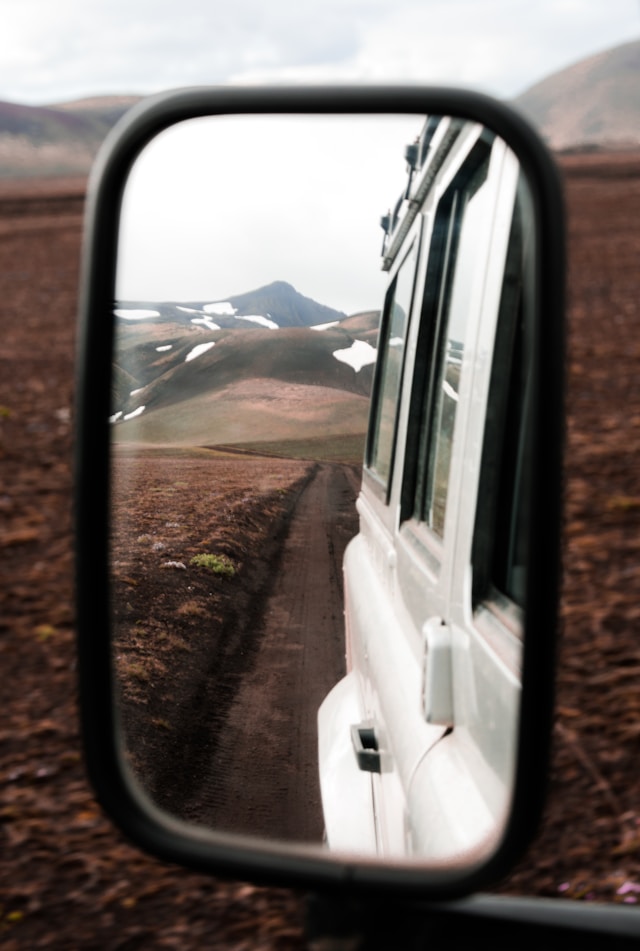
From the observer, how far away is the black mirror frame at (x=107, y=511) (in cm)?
103

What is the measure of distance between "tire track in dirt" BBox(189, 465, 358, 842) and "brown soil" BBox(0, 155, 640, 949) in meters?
0.12

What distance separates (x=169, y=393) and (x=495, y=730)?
75 cm

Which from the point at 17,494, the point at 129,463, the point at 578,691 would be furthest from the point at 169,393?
the point at 17,494

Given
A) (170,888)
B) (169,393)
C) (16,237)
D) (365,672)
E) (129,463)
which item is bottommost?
(170,888)

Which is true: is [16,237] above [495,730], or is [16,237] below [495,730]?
above

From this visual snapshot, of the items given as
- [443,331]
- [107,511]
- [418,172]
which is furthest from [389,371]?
[107,511]

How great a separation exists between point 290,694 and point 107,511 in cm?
55

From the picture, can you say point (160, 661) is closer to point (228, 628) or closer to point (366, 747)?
point (228, 628)

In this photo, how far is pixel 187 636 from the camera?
167cm

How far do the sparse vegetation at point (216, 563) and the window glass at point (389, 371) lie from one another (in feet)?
1.41

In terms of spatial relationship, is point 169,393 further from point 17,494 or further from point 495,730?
point 17,494

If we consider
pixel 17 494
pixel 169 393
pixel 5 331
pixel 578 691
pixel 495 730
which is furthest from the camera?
pixel 5 331

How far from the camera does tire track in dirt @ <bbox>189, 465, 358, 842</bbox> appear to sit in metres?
1.57

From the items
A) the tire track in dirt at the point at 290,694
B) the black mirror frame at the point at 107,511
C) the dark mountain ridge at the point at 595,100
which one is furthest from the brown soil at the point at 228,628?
the dark mountain ridge at the point at 595,100
